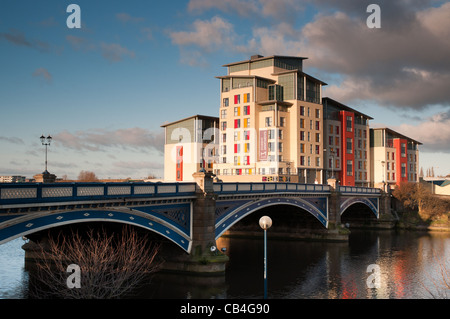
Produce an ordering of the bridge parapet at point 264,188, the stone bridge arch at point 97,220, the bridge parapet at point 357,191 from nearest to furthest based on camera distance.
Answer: the stone bridge arch at point 97,220 < the bridge parapet at point 264,188 < the bridge parapet at point 357,191

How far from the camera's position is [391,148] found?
116 m

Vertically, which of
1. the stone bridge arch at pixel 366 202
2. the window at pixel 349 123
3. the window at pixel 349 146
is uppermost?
the window at pixel 349 123

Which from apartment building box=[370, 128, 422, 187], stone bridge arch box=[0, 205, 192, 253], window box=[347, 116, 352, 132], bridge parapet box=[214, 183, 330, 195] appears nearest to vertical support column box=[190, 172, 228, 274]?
stone bridge arch box=[0, 205, 192, 253]

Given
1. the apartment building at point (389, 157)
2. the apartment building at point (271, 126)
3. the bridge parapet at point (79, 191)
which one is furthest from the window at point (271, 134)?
the bridge parapet at point (79, 191)

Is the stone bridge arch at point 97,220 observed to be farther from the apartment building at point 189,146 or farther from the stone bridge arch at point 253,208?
the apartment building at point 189,146

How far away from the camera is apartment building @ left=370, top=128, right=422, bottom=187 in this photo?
376 ft

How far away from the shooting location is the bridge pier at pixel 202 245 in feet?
121

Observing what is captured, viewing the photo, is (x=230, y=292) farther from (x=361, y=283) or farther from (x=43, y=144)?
(x=43, y=144)

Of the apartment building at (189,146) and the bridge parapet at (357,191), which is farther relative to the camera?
the apartment building at (189,146)

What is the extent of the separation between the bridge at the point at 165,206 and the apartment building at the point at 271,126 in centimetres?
2927

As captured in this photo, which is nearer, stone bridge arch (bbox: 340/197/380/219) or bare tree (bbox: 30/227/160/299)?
bare tree (bbox: 30/227/160/299)

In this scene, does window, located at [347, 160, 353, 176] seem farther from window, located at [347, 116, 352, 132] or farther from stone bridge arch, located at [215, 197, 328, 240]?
stone bridge arch, located at [215, 197, 328, 240]

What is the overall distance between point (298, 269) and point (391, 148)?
8255 centimetres

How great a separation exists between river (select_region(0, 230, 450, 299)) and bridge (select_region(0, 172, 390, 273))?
351cm
